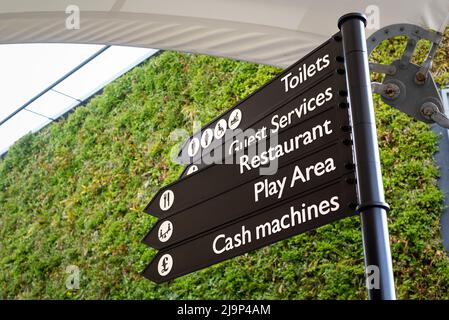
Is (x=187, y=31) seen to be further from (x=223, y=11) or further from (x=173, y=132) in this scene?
(x=173, y=132)

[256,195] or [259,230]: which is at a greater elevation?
[256,195]

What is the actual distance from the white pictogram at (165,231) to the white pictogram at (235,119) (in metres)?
0.46

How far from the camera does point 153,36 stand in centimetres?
311

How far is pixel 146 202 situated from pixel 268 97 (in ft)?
14.9

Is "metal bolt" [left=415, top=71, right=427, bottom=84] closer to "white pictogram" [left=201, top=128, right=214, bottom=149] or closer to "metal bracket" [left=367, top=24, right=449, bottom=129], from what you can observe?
"metal bracket" [left=367, top=24, right=449, bottom=129]

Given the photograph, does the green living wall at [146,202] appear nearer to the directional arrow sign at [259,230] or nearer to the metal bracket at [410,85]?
the metal bracket at [410,85]

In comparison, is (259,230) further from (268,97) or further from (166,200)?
(166,200)

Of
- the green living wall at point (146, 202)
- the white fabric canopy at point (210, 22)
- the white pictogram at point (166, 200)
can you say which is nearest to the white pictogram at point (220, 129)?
the white pictogram at point (166, 200)

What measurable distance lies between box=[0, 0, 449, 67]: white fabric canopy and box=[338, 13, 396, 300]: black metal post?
1063mm

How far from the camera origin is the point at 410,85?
2.42m

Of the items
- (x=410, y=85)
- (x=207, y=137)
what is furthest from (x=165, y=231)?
(x=410, y=85)

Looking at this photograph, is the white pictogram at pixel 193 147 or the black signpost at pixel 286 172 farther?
the white pictogram at pixel 193 147

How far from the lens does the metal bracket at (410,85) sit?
7.75ft

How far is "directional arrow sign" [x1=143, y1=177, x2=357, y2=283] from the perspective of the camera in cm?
174
